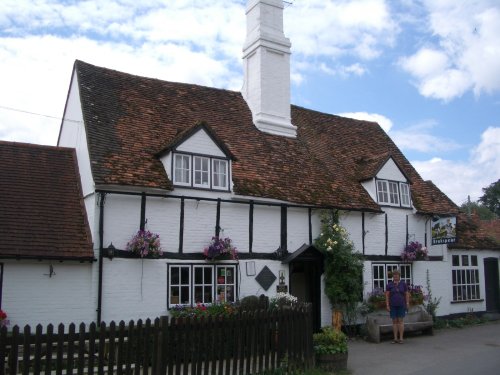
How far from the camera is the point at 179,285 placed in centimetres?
1259

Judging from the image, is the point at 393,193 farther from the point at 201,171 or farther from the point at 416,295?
the point at 201,171

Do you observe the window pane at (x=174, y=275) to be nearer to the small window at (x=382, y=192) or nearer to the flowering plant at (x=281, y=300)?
the flowering plant at (x=281, y=300)

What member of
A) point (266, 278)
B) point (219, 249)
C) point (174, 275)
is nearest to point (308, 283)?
point (266, 278)

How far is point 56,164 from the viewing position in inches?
547

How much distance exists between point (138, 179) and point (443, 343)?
9208 mm

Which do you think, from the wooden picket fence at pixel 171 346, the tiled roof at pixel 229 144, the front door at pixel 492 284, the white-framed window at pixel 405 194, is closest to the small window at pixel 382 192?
the tiled roof at pixel 229 144

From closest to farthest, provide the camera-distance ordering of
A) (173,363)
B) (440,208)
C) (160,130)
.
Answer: (173,363)
(160,130)
(440,208)

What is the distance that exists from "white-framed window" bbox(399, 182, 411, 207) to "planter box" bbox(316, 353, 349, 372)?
8.65m

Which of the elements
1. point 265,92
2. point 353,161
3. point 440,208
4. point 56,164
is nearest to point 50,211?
point 56,164

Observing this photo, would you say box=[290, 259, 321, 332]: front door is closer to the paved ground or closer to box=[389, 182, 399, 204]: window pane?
the paved ground

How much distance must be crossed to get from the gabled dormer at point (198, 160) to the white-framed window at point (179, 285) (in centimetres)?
213

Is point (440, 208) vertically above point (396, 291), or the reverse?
point (440, 208)

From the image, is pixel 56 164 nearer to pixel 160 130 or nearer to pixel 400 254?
pixel 160 130

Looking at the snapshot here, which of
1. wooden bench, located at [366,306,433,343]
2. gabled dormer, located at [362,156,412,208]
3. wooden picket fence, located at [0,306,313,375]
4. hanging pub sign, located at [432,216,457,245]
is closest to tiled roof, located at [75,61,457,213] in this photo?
gabled dormer, located at [362,156,412,208]
